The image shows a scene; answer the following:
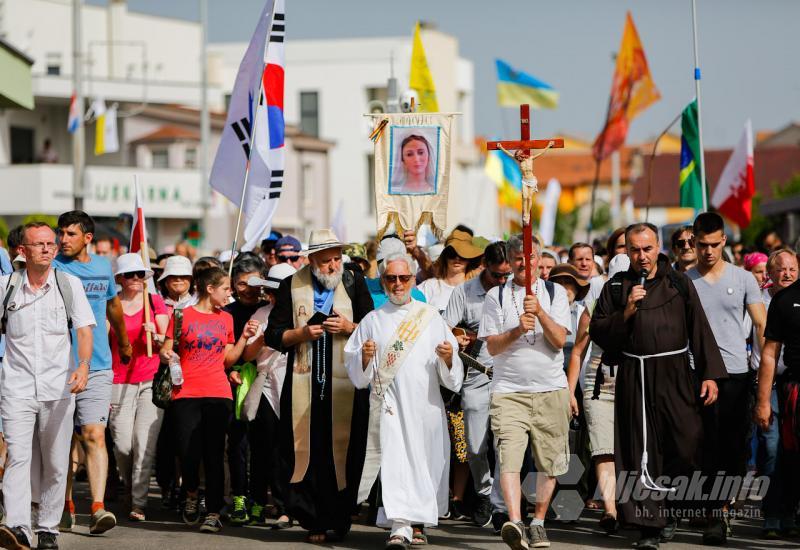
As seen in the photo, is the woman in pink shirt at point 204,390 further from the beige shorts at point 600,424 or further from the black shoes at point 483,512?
the beige shorts at point 600,424

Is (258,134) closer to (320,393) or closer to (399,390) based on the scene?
(320,393)

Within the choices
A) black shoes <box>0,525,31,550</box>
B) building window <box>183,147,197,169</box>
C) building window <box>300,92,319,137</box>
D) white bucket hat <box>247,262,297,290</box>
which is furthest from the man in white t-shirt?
building window <box>300,92,319,137</box>

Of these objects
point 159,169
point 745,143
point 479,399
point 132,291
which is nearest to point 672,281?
point 479,399

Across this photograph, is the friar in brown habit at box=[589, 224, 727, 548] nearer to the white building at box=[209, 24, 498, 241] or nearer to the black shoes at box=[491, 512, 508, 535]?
the black shoes at box=[491, 512, 508, 535]

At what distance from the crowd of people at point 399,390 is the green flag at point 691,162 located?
570cm

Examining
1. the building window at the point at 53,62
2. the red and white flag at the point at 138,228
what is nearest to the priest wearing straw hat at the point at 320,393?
the red and white flag at the point at 138,228

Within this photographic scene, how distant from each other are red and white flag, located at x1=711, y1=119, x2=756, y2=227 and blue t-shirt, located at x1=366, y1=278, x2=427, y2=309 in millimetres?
8047

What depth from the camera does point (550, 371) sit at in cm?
920

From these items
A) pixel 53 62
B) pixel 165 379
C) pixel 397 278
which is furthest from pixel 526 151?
pixel 53 62

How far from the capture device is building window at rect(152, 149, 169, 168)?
48531 mm

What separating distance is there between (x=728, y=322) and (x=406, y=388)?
2.32 meters

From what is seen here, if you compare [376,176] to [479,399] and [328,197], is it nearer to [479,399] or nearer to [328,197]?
[479,399]

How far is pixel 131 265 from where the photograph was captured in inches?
418

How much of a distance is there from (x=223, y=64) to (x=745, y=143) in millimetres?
45788
